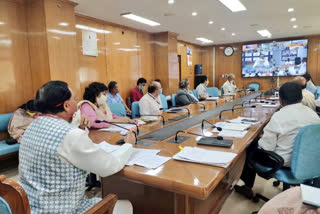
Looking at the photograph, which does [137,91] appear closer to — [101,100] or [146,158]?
[101,100]

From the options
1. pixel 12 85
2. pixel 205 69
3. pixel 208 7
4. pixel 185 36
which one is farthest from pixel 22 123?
pixel 205 69

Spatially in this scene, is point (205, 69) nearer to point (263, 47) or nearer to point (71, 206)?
point (263, 47)

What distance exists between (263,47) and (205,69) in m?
2.54

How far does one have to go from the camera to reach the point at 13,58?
11.7 ft

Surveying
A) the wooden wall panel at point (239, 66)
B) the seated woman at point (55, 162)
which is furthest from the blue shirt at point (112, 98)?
the wooden wall panel at point (239, 66)

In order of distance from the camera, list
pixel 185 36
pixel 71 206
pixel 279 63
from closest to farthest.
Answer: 1. pixel 71 206
2. pixel 185 36
3. pixel 279 63

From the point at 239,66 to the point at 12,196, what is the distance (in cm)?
959

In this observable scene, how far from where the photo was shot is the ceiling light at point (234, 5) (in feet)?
13.4

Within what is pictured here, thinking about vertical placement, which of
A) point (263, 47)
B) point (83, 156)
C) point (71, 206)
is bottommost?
→ point (71, 206)

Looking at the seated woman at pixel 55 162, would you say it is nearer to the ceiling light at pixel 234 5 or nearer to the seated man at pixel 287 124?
the seated man at pixel 287 124

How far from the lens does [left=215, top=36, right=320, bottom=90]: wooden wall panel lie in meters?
8.09

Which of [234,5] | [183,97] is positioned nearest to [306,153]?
[183,97]

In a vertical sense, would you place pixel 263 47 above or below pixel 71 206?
above

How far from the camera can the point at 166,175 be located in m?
1.13
